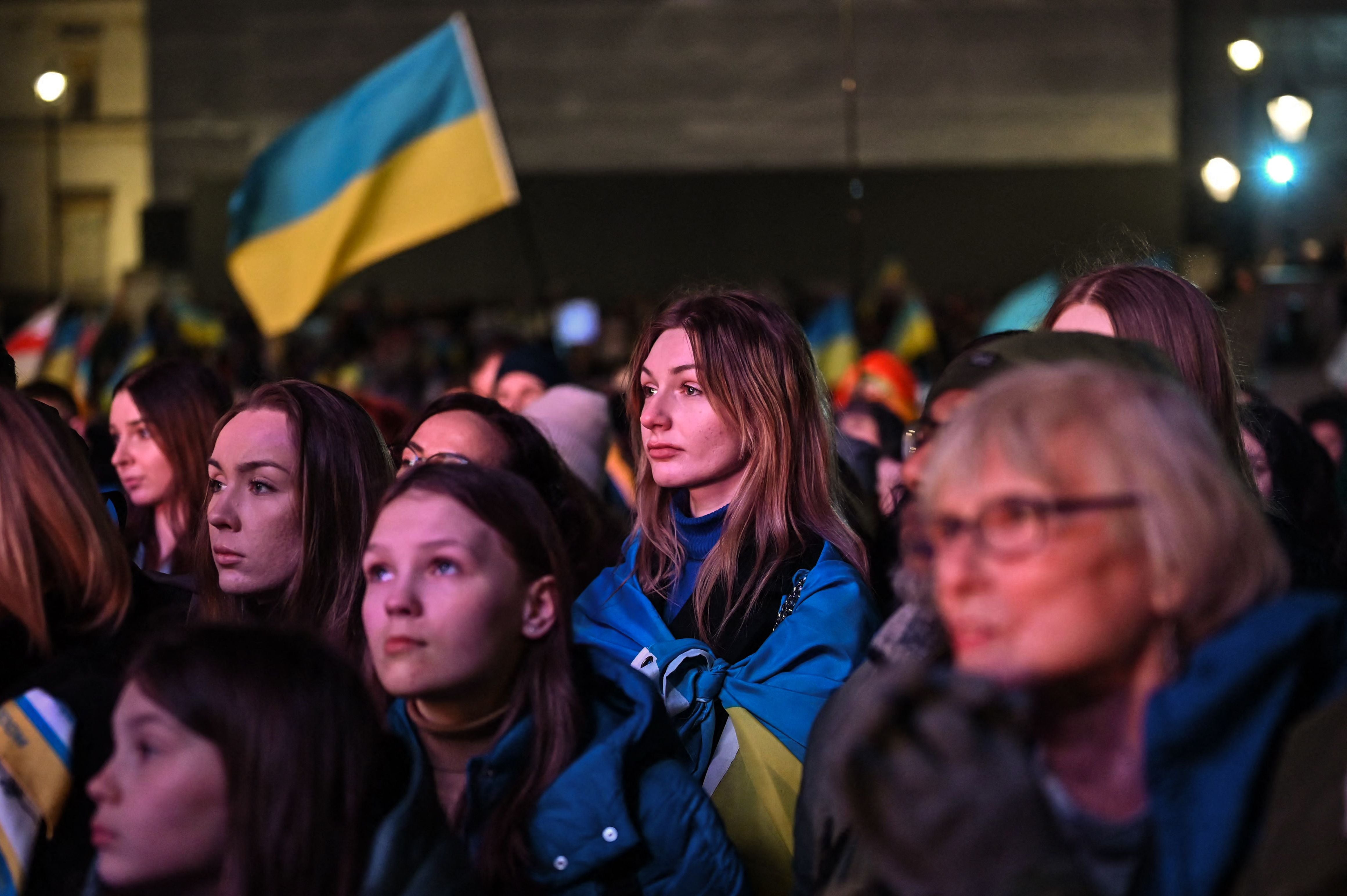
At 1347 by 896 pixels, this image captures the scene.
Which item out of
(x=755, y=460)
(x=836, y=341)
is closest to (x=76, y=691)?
(x=755, y=460)

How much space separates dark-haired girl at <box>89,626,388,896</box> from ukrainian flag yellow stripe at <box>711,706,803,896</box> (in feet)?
2.80

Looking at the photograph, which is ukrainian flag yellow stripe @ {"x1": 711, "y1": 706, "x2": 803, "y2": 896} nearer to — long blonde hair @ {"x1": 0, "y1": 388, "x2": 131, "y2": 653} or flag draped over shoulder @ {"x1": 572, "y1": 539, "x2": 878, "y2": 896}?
flag draped over shoulder @ {"x1": 572, "y1": 539, "x2": 878, "y2": 896}

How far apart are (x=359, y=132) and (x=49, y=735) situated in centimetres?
484

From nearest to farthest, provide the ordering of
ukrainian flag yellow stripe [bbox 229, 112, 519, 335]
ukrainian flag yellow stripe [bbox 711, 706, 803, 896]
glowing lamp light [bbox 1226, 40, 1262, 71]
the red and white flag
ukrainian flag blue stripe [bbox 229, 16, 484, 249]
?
1. ukrainian flag yellow stripe [bbox 711, 706, 803, 896]
2. ukrainian flag yellow stripe [bbox 229, 112, 519, 335]
3. ukrainian flag blue stripe [bbox 229, 16, 484, 249]
4. the red and white flag
5. glowing lamp light [bbox 1226, 40, 1262, 71]

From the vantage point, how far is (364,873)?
6.43 ft

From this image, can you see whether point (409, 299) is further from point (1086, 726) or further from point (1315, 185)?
point (1086, 726)

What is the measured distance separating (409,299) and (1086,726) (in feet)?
59.8

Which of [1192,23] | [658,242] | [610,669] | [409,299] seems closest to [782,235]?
[658,242]

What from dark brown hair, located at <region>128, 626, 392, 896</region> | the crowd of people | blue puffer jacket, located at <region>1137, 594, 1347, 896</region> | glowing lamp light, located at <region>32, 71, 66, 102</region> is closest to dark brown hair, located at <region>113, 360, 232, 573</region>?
the crowd of people

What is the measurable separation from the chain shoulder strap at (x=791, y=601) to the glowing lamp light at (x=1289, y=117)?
10.0 meters

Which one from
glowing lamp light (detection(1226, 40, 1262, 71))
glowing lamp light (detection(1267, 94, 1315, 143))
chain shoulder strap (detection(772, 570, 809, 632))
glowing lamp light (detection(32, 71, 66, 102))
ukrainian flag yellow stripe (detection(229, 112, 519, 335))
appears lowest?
chain shoulder strap (detection(772, 570, 809, 632))

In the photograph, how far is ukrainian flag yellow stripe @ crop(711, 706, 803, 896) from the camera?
2652mm

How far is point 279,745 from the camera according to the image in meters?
A: 1.93

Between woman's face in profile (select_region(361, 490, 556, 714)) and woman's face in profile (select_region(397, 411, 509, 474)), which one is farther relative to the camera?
woman's face in profile (select_region(397, 411, 509, 474))
